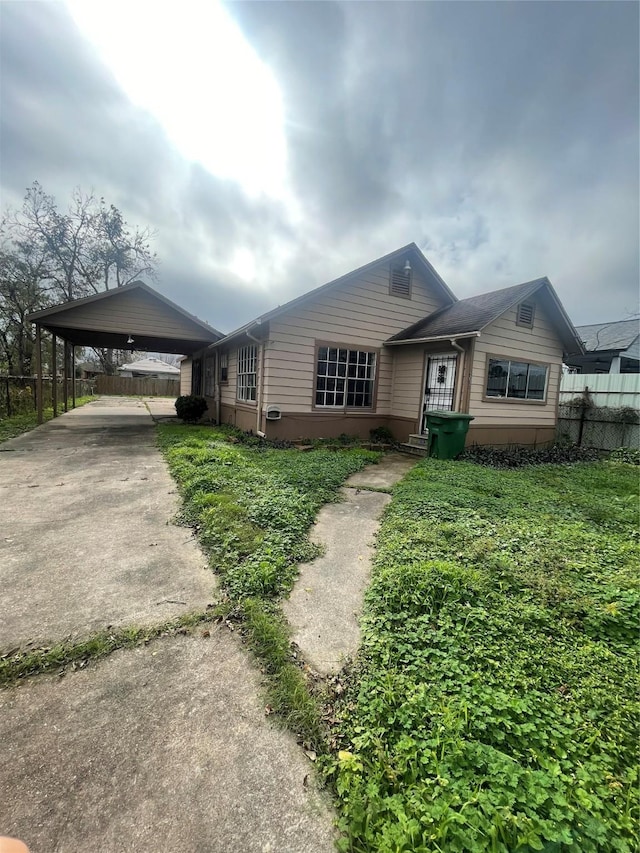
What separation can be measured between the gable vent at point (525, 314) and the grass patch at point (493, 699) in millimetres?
7465

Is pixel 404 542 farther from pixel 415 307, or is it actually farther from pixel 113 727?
pixel 415 307

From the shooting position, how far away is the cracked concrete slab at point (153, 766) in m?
1.31

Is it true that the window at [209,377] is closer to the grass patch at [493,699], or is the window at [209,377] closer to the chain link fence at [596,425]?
the grass patch at [493,699]

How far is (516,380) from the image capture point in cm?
1023

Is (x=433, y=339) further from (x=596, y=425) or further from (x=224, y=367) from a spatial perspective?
(x=224, y=367)

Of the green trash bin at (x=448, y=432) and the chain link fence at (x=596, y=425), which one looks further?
the chain link fence at (x=596, y=425)

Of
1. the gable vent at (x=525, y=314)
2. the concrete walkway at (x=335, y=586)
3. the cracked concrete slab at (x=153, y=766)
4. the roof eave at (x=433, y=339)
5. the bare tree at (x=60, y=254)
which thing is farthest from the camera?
the bare tree at (x=60, y=254)

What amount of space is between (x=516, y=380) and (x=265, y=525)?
905 cm

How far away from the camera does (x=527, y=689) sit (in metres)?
1.96

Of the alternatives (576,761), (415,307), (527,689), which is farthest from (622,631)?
(415,307)

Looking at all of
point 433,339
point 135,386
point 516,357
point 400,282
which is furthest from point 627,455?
point 135,386

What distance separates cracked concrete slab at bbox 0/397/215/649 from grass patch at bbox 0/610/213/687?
0.31ft

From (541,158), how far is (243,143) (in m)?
7.08

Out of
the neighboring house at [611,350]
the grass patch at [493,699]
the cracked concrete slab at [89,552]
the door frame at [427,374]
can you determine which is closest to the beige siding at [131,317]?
the cracked concrete slab at [89,552]
